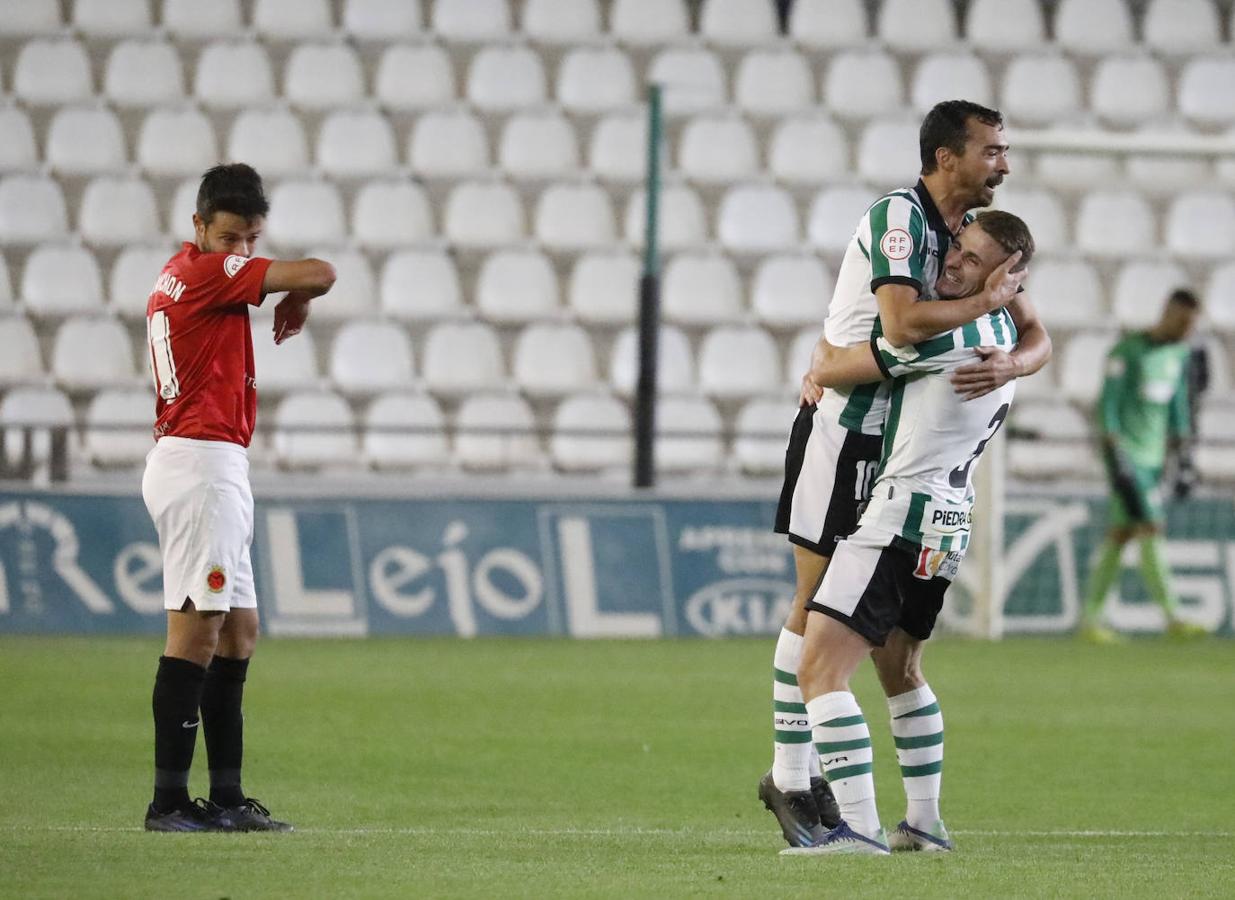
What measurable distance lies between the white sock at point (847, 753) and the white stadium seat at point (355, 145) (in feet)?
41.0

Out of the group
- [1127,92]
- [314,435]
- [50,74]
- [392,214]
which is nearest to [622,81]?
[392,214]

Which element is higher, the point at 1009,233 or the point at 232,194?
the point at 232,194

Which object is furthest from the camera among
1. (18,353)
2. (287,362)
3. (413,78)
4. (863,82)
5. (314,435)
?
(863,82)

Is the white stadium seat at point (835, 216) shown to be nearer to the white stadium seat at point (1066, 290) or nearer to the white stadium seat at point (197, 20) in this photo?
the white stadium seat at point (1066, 290)

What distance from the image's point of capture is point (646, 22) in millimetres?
18391

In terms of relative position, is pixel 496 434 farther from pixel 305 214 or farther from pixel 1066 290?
pixel 1066 290

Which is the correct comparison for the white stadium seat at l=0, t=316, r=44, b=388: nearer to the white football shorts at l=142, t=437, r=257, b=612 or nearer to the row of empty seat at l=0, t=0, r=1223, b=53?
the row of empty seat at l=0, t=0, r=1223, b=53

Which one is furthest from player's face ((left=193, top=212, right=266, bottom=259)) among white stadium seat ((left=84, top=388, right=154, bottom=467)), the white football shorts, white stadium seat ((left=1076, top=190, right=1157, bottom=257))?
white stadium seat ((left=1076, top=190, right=1157, bottom=257))

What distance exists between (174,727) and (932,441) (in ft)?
7.65

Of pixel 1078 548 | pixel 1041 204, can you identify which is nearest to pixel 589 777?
pixel 1078 548

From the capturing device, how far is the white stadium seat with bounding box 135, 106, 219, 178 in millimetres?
17031

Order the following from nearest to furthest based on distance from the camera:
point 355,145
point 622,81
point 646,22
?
point 355,145
point 622,81
point 646,22

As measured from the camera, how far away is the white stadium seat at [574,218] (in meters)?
17.3

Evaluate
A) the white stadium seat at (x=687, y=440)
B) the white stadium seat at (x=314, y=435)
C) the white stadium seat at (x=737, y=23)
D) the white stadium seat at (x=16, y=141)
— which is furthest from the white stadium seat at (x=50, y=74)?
the white stadium seat at (x=687, y=440)
